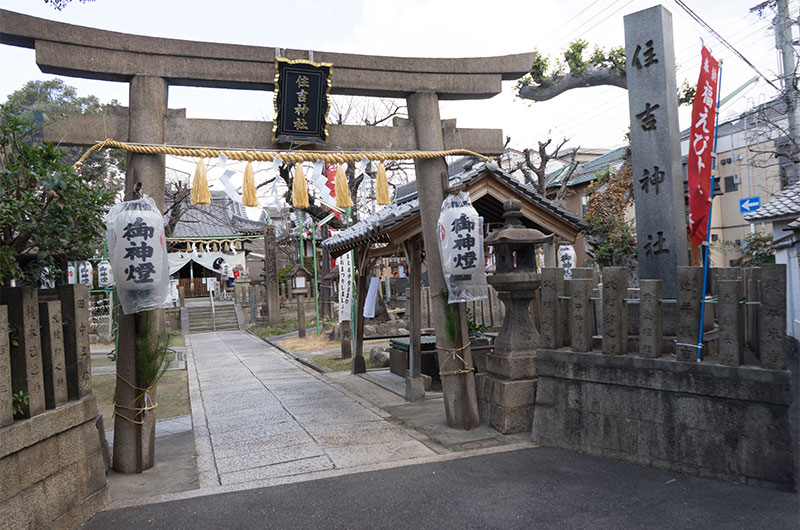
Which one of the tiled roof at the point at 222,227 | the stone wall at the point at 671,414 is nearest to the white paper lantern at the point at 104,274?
the stone wall at the point at 671,414

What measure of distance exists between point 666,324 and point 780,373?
1987mm

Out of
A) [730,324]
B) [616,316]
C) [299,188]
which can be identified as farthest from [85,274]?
[730,324]

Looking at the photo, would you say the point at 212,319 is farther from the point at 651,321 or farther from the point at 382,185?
the point at 651,321

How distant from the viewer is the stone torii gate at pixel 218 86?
5.90 meters

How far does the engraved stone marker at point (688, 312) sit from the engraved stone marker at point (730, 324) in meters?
0.24

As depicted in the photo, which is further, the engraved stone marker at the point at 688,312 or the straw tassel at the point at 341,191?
the straw tassel at the point at 341,191

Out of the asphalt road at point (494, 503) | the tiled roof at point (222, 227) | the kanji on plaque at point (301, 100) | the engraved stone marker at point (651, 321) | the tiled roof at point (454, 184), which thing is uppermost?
the tiled roof at point (222, 227)

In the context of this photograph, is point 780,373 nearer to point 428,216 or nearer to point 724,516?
point 724,516

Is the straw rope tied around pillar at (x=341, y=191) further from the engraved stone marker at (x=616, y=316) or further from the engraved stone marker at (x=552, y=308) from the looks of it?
the engraved stone marker at (x=616, y=316)

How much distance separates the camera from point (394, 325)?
64.6ft

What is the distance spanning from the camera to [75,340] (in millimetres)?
4980

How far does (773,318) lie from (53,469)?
20.8 ft

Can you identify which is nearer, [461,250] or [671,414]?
[671,414]

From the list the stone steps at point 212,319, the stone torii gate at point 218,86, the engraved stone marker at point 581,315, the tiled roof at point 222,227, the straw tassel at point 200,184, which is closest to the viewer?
the stone torii gate at point 218,86
